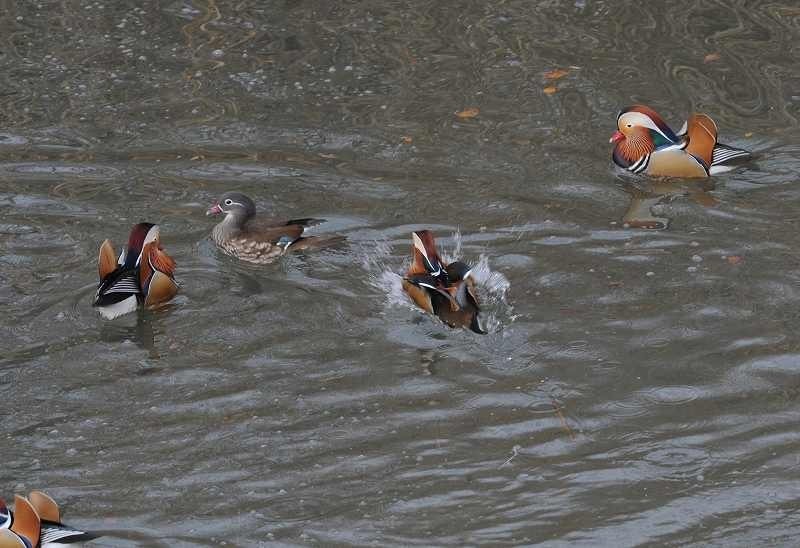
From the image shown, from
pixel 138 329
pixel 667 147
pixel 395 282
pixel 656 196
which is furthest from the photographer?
pixel 667 147

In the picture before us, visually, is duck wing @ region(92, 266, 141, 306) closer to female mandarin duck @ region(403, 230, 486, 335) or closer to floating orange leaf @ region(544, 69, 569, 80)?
female mandarin duck @ region(403, 230, 486, 335)

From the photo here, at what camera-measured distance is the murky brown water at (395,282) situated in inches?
241

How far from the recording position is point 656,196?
386 inches

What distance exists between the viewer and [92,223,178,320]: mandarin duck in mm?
8211

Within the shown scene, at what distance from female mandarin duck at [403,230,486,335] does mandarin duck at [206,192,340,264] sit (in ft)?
3.62

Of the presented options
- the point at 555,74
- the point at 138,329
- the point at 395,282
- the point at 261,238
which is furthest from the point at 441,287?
the point at 555,74

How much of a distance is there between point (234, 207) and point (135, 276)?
52.9 inches

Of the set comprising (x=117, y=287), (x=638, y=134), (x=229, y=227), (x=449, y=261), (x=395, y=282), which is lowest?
(x=117, y=287)

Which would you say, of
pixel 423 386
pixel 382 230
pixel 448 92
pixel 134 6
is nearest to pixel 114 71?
pixel 134 6

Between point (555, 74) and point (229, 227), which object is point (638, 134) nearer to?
point (555, 74)

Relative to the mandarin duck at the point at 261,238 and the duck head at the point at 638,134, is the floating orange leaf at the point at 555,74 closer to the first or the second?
the duck head at the point at 638,134

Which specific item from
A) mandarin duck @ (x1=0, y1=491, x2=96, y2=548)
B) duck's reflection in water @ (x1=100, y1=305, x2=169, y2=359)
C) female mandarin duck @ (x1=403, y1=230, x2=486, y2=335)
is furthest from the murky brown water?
mandarin duck @ (x1=0, y1=491, x2=96, y2=548)

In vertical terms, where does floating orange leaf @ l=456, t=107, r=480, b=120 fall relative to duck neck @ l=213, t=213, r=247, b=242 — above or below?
above

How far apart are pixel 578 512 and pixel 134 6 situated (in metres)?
8.98
